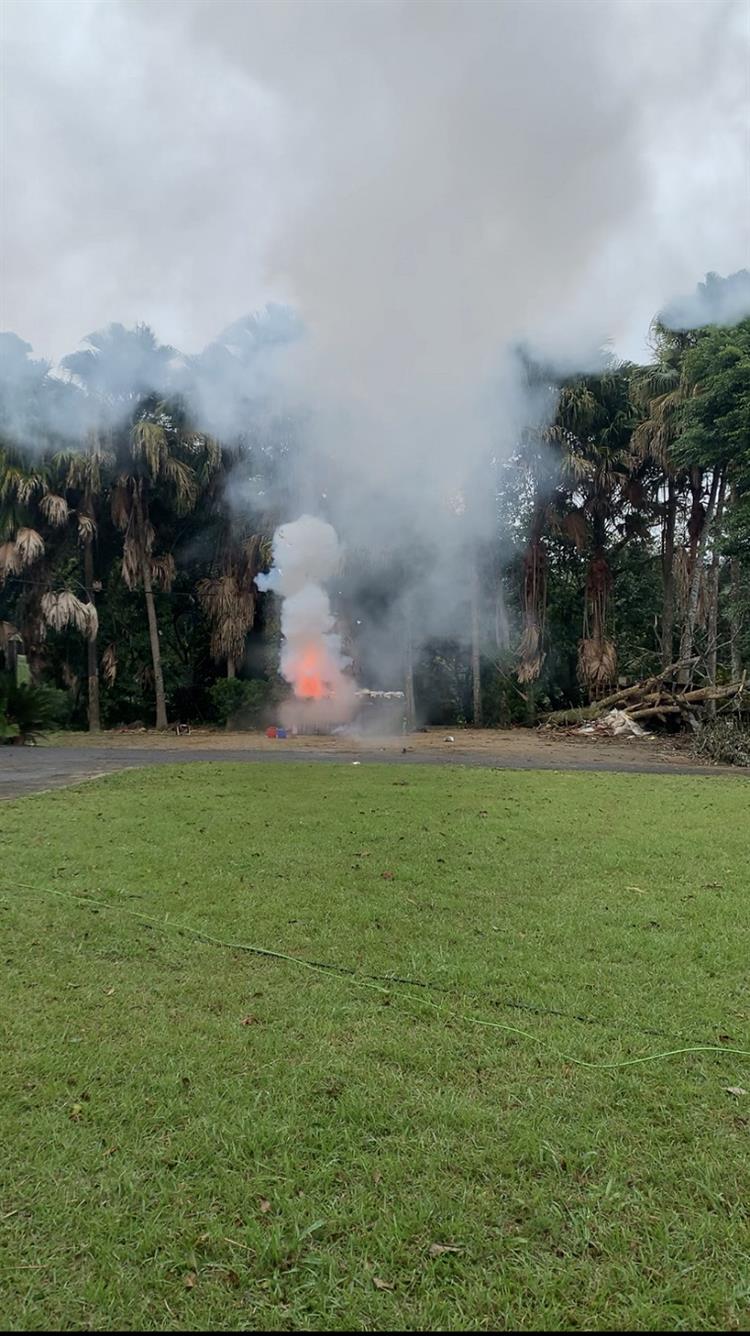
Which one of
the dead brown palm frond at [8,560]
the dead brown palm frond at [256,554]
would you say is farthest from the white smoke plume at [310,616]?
the dead brown palm frond at [8,560]

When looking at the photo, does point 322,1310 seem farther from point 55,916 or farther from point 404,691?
point 404,691

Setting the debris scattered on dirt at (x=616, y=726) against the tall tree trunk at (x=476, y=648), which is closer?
the debris scattered on dirt at (x=616, y=726)

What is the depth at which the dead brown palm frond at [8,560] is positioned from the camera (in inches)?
706

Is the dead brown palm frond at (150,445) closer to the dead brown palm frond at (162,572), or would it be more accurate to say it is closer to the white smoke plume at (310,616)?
the dead brown palm frond at (162,572)

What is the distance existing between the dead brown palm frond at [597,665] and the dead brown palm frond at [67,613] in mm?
12621

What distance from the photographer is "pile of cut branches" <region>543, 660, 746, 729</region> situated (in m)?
16.5

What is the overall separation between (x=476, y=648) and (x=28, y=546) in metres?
11.6

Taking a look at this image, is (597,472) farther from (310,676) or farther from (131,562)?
(131,562)

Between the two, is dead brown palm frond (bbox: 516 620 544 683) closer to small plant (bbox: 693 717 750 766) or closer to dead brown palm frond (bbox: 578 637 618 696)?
dead brown palm frond (bbox: 578 637 618 696)

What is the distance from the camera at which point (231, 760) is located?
1210 centimetres

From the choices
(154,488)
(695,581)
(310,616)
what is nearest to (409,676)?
(310,616)

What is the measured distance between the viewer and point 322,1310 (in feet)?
5.19

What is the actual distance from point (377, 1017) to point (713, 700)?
15655 mm

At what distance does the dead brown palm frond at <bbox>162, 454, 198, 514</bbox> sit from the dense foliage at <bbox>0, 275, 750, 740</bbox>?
55 millimetres
